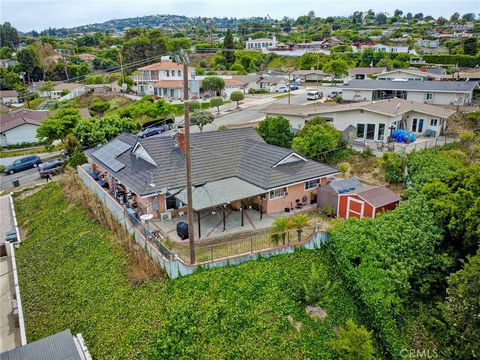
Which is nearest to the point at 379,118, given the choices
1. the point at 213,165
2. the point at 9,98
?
the point at 213,165

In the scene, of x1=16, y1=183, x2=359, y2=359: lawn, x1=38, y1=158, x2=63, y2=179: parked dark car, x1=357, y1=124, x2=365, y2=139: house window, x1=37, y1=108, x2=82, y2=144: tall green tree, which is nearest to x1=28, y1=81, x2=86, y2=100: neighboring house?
x1=37, y1=108, x2=82, y2=144: tall green tree

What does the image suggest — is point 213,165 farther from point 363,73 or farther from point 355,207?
point 363,73

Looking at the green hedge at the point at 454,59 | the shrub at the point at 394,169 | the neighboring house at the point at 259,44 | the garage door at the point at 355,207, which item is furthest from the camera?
the neighboring house at the point at 259,44

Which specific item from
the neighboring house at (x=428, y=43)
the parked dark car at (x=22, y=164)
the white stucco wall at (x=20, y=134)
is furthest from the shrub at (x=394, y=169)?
the neighboring house at (x=428, y=43)

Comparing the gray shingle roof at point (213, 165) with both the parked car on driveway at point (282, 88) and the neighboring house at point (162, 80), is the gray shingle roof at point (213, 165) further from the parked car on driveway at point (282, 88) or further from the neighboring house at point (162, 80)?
the parked car on driveway at point (282, 88)

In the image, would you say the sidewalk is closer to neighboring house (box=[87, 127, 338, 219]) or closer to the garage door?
neighboring house (box=[87, 127, 338, 219])

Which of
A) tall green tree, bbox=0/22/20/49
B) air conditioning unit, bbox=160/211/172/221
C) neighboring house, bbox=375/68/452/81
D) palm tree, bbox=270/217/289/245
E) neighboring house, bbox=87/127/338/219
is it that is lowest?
air conditioning unit, bbox=160/211/172/221
